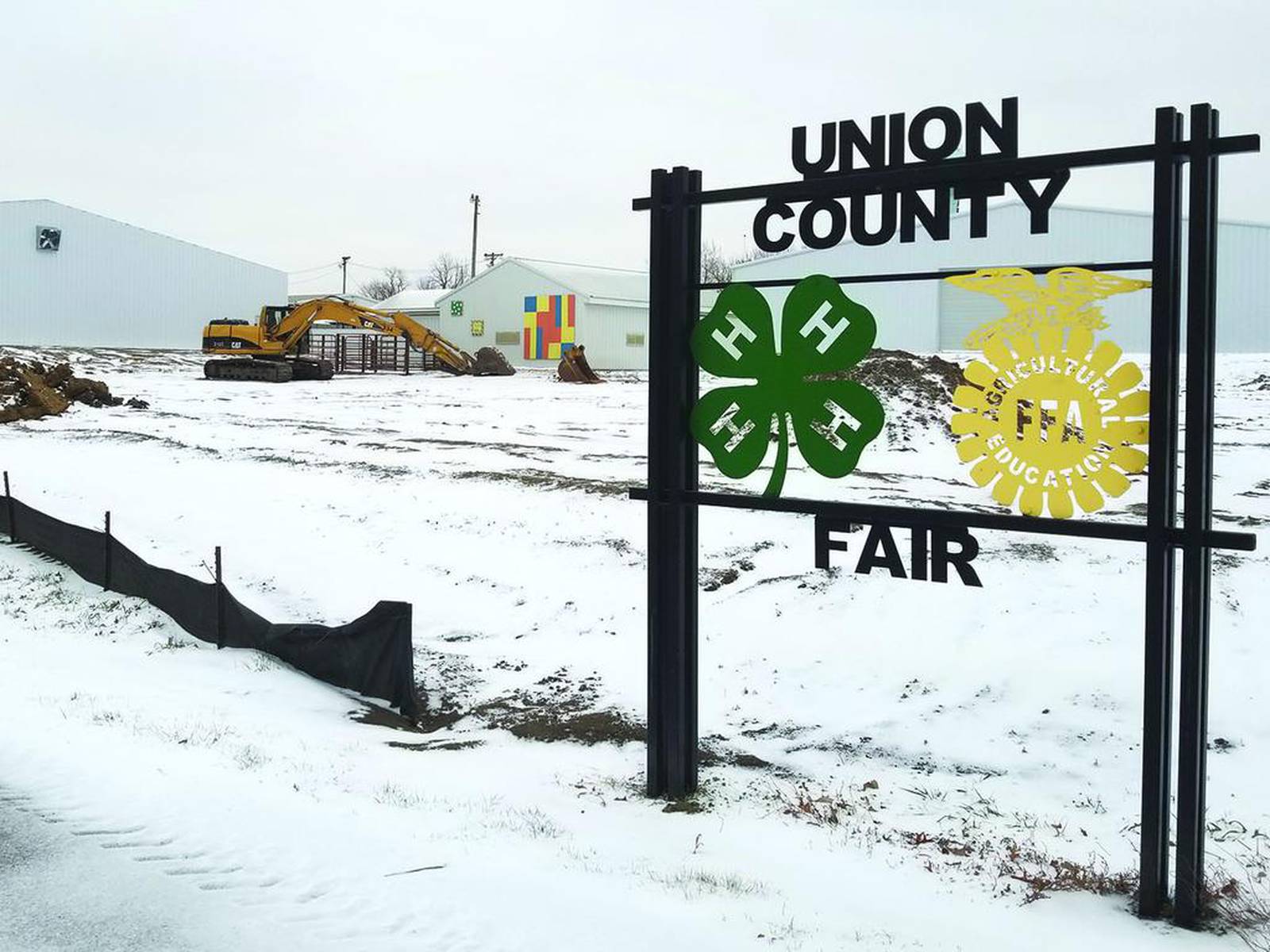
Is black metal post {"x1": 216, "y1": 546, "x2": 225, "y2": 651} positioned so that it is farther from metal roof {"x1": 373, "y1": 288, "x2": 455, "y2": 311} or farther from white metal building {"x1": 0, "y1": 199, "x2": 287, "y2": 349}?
metal roof {"x1": 373, "y1": 288, "x2": 455, "y2": 311}

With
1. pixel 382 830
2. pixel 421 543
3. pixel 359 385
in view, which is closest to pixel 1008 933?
pixel 382 830

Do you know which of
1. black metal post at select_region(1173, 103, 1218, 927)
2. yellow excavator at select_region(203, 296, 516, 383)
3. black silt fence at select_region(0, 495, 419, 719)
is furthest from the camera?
yellow excavator at select_region(203, 296, 516, 383)

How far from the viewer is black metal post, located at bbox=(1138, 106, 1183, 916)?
5.84m

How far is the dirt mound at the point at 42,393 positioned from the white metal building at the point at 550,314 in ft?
94.8

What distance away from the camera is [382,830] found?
696 centimetres

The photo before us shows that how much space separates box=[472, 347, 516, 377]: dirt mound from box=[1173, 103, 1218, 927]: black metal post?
140ft

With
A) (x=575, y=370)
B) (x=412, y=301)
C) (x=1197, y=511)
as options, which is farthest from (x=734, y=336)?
(x=412, y=301)

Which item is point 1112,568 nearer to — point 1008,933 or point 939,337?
point 1008,933

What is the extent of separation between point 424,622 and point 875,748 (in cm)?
592

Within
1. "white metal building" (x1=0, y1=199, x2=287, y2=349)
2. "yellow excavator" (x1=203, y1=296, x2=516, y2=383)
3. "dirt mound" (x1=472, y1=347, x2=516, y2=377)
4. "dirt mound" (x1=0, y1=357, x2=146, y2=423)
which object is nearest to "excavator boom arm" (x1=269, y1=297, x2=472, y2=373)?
"yellow excavator" (x1=203, y1=296, x2=516, y2=383)

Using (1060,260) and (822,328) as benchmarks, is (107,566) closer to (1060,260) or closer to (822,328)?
(822,328)

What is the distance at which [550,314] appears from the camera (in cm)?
6009

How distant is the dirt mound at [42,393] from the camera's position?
2844cm

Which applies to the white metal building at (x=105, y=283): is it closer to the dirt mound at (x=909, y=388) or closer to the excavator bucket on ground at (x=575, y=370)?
the excavator bucket on ground at (x=575, y=370)
